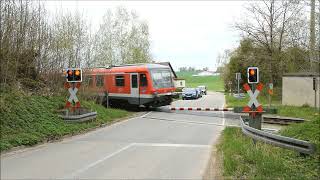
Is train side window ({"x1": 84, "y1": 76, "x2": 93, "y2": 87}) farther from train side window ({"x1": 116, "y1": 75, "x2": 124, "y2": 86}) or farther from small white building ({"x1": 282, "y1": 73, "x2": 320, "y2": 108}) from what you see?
small white building ({"x1": 282, "y1": 73, "x2": 320, "y2": 108})

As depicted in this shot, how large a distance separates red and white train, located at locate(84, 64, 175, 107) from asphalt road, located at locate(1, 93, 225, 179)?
1085cm

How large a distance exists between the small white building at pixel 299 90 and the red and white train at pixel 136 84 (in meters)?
9.36

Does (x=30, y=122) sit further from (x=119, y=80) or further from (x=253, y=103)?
(x=119, y=80)

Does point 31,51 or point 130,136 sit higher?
point 31,51

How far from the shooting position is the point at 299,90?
30.5 m

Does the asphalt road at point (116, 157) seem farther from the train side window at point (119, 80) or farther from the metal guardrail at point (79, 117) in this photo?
the train side window at point (119, 80)

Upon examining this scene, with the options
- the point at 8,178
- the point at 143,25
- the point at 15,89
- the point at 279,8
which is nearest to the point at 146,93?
the point at 15,89

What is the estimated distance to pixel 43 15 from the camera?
17.8 meters

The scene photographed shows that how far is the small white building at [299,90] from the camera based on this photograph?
96.2 ft

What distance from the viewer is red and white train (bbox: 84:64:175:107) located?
86.7 feet

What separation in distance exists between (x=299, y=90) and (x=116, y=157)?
2330cm

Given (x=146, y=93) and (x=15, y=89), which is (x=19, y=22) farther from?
(x=146, y=93)

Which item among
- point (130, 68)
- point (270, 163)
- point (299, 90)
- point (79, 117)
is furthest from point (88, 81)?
point (299, 90)

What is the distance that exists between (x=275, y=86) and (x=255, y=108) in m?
31.1
